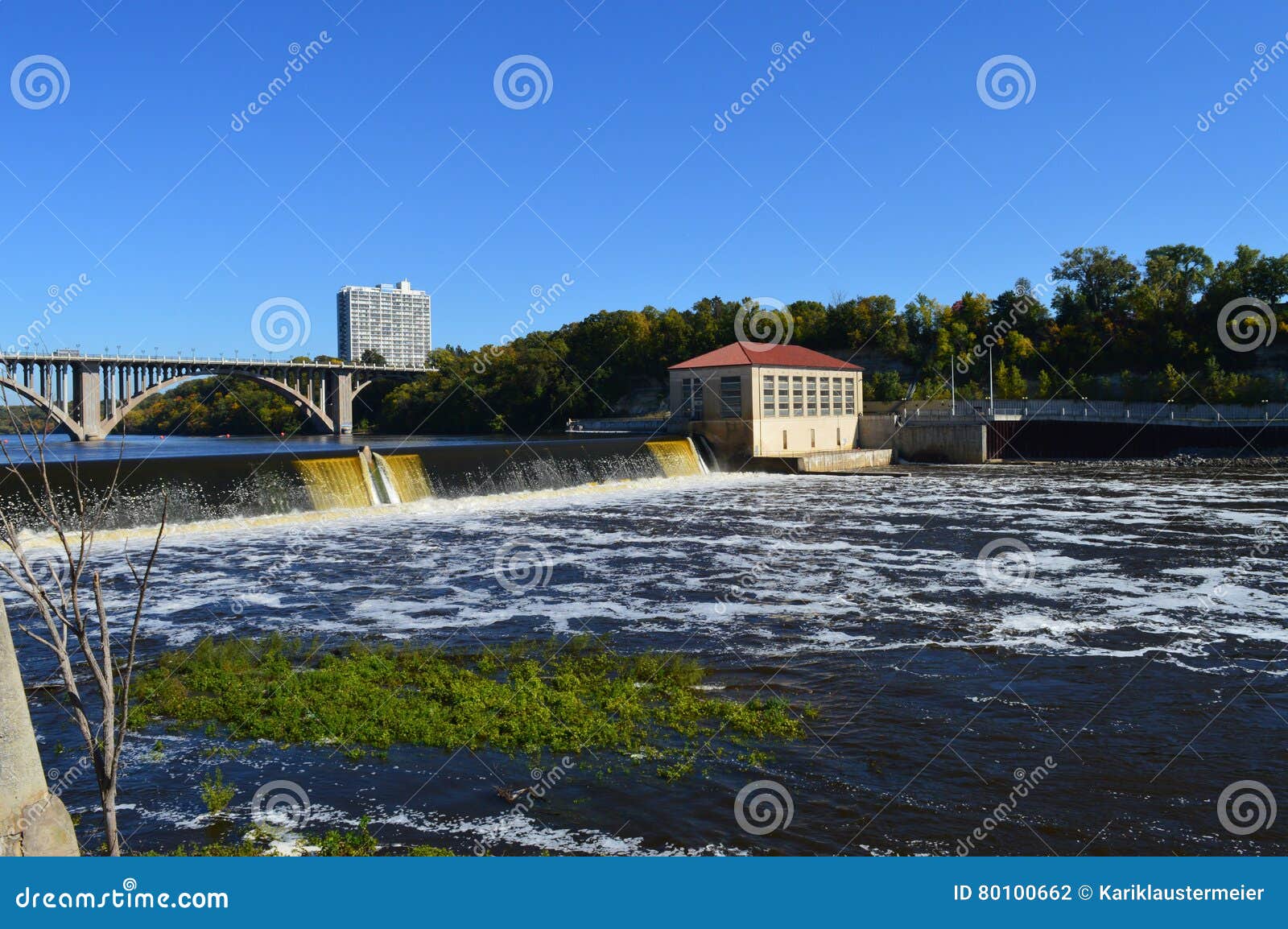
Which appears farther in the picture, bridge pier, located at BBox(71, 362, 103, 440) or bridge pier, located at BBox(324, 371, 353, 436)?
bridge pier, located at BBox(324, 371, 353, 436)

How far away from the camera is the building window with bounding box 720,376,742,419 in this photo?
44.6 metres

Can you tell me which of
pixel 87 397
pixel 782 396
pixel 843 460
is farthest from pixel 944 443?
pixel 87 397

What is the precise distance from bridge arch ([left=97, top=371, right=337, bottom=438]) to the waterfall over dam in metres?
28.6

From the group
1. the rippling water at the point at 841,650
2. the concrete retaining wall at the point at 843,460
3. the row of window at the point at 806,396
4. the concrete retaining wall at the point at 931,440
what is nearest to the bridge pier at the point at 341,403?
the row of window at the point at 806,396

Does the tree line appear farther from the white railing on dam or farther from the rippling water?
the rippling water

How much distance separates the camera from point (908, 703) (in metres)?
9.67

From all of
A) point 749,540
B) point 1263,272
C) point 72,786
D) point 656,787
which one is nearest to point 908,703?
point 656,787

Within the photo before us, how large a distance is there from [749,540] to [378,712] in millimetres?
13919

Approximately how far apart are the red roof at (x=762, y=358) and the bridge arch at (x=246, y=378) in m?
32.0

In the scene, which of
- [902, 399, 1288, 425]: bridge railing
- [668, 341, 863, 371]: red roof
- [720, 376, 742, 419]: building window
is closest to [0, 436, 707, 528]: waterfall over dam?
[720, 376, 742, 419]: building window

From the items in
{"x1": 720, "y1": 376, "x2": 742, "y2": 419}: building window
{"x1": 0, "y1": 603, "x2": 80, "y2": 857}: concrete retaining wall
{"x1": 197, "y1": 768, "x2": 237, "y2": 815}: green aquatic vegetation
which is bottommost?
{"x1": 197, "y1": 768, "x2": 237, "y2": 815}: green aquatic vegetation

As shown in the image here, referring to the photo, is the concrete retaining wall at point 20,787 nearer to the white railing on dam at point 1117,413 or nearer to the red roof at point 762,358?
the red roof at point 762,358

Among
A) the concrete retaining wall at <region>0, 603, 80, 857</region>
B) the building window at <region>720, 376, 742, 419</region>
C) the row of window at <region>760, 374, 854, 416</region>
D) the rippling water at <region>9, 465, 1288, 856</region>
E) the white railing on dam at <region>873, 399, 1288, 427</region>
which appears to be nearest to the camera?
the concrete retaining wall at <region>0, 603, 80, 857</region>

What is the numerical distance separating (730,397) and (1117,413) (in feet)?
74.0
